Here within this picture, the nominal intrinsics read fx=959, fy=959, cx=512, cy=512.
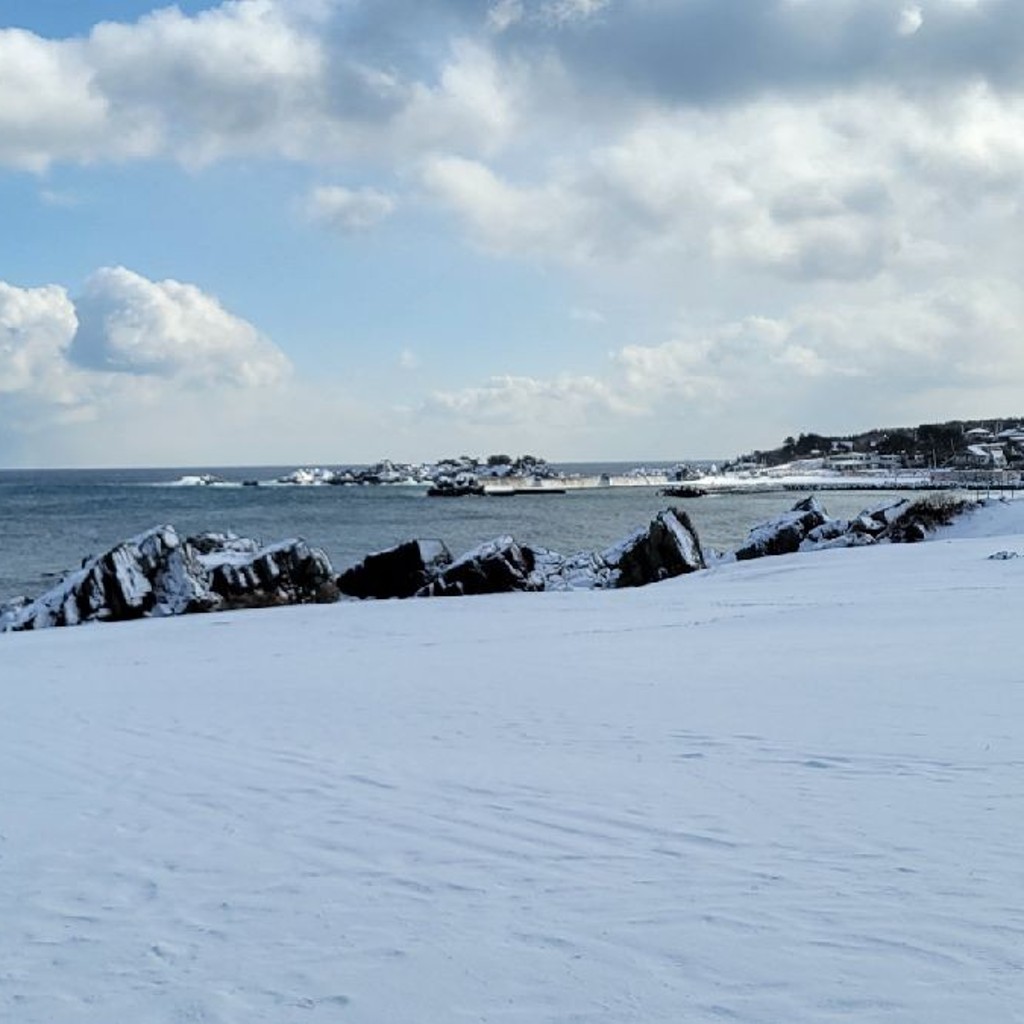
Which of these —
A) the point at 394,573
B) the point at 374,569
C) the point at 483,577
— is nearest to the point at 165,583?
the point at 374,569

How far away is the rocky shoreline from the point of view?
868 inches

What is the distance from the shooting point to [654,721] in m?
8.59

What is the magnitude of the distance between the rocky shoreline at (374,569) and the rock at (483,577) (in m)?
0.03

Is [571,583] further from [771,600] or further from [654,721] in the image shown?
[654,721]

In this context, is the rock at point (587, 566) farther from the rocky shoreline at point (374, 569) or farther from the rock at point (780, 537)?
the rock at point (780, 537)

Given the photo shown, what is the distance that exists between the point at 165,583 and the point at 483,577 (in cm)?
785

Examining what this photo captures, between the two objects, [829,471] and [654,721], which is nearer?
[654,721]

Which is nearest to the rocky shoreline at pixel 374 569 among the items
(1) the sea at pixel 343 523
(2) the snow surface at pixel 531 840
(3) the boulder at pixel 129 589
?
(3) the boulder at pixel 129 589

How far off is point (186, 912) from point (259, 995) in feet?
3.42

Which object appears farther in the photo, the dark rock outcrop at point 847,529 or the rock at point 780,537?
the rock at point 780,537

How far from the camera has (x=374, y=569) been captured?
1089 inches

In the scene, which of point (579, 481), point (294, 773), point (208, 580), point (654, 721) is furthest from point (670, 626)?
point (579, 481)

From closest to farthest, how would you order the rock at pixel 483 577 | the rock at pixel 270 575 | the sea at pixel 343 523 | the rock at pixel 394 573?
the rock at pixel 270 575 < the rock at pixel 483 577 < the rock at pixel 394 573 < the sea at pixel 343 523

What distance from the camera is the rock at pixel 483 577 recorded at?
2500 cm
